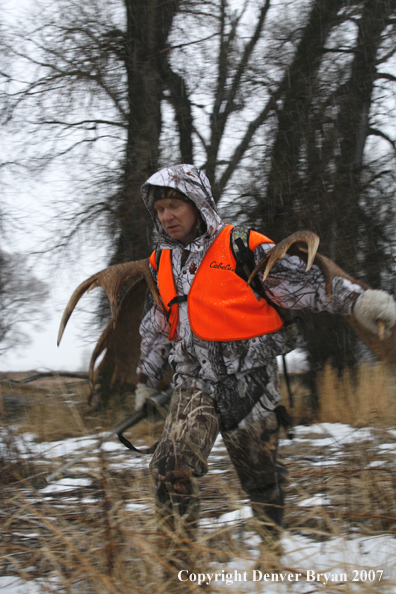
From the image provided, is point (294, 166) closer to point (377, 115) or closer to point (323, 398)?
point (377, 115)

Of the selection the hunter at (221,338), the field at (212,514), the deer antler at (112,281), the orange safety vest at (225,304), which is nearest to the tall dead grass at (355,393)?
the field at (212,514)

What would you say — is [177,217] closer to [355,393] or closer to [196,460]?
[196,460]

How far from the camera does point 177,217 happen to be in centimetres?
267

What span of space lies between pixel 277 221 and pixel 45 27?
144 inches

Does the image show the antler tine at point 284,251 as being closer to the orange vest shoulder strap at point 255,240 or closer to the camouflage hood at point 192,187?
the orange vest shoulder strap at point 255,240

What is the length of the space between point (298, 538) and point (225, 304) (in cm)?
137

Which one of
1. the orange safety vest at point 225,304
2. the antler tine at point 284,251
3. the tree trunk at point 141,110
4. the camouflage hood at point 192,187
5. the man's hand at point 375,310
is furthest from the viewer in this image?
the tree trunk at point 141,110

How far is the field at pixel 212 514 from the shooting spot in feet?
A: 6.82

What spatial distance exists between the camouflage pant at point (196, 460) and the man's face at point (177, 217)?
0.79m

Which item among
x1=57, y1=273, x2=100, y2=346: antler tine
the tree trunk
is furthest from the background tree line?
x1=57, y1=273, x2=100, y2=346: antler tine

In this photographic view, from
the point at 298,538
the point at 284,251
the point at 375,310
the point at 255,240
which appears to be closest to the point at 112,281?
the point at 255,240

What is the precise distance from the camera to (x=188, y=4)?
20.5 feet

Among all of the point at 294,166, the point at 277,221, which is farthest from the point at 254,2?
the point at 277,221

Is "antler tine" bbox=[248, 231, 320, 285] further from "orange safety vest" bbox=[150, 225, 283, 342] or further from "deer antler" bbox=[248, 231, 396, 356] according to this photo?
"orange safety vest" bbox=[150, 225, 283, 342]
